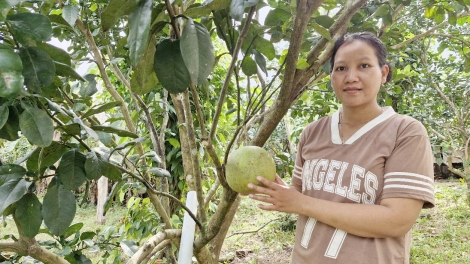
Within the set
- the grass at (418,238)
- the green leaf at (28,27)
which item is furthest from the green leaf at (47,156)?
the grass at (418,238)

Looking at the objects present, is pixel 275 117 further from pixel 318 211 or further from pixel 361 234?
pixel 361 234

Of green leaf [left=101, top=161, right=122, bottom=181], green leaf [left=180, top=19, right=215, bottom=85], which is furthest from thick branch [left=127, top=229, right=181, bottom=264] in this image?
green leaf [left=180, top=19, right=215, bottom=85]

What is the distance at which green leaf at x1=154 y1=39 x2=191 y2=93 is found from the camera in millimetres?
730

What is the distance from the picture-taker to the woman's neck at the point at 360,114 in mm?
1142

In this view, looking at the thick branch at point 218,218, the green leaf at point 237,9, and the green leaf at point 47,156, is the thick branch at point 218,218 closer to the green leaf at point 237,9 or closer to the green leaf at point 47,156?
the green leaf at point 47,156

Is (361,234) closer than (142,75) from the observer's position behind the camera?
No

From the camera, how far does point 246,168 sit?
3.30 ft

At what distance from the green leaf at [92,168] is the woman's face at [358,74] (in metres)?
0.72

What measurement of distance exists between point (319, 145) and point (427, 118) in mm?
3405

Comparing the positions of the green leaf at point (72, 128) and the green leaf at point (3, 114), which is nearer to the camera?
the green leaf at point (3, 114)

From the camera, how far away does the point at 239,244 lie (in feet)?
13.7

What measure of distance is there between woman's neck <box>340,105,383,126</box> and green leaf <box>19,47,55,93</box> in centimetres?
86

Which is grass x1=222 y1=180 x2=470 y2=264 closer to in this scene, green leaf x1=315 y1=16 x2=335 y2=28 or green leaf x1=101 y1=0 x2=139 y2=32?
green leaf x1=315 y1=16 x2=335 y2=28

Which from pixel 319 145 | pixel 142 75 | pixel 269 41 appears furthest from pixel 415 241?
pixel 142 75
